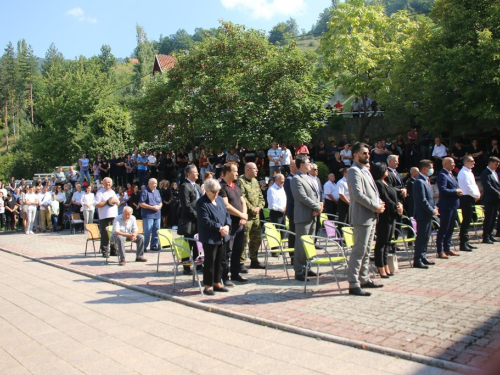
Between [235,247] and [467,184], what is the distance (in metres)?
5.68

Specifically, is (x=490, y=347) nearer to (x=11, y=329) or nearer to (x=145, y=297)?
(x=145, y=297)

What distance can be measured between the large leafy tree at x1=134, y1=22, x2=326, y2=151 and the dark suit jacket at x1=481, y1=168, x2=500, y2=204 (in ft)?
28.1

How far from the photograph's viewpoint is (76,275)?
986cm

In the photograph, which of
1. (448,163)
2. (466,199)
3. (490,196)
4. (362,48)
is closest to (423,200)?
(448,163)

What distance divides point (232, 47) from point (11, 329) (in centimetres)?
1726

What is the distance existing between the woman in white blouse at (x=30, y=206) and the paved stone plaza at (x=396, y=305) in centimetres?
1053

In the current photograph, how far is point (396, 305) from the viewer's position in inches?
248

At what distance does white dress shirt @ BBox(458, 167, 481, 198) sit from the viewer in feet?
34.7

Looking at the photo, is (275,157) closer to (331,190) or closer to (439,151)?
(331,190)

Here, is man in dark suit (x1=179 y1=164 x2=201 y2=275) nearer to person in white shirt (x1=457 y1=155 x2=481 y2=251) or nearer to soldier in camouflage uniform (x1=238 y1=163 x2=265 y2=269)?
soldier in camouflage uniform (x1=238 y1=163 x2=265 y2=269)

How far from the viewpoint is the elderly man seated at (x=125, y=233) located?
1067cm

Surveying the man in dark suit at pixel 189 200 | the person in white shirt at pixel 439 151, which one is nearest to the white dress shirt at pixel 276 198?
the man in dark suit at pixel 189 200

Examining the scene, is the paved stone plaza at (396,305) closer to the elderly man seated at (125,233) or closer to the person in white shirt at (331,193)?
the elderly man seated at (125,233)

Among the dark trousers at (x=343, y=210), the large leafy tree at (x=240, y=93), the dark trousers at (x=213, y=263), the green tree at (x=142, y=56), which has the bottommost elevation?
the dark trousers at (x=213, y=263)
